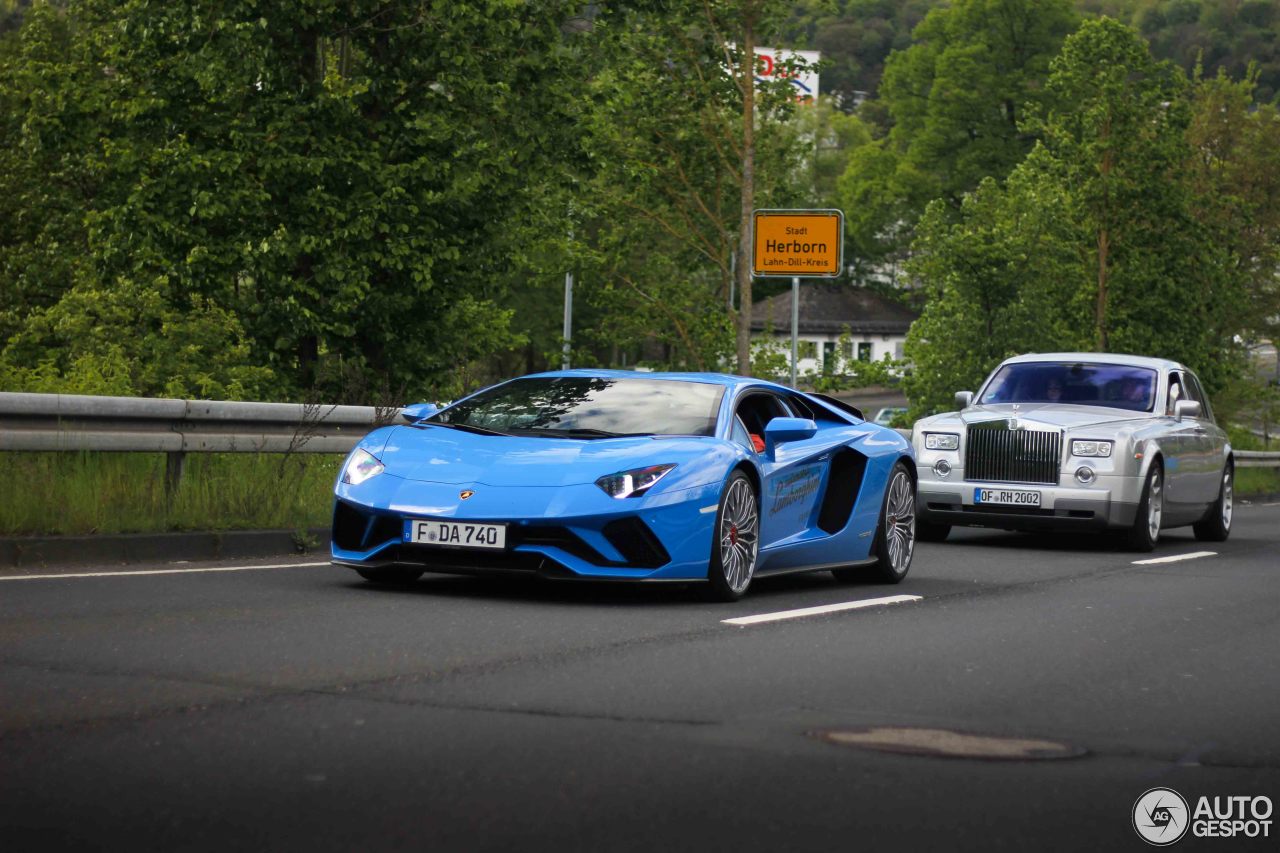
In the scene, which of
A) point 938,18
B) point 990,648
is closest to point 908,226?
point 938,18

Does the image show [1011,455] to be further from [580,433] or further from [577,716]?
[577,716]

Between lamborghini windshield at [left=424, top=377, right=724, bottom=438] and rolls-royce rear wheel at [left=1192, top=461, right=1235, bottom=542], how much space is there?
10.3 metres

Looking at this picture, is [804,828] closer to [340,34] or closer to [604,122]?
[340,34]

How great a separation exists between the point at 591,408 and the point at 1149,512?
8205 mm

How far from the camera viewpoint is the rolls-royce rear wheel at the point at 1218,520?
19.7 metres

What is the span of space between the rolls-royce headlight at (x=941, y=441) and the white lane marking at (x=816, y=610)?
21.0 feet

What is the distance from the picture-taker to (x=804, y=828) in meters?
4.68

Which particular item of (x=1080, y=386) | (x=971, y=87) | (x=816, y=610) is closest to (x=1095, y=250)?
(x=1080, y=386)

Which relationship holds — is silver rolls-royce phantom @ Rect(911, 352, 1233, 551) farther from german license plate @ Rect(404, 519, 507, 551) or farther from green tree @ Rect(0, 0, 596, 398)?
german license plate @ Rect(404, 519, 507, 551)

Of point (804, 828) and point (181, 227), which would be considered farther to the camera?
point (181, 227)

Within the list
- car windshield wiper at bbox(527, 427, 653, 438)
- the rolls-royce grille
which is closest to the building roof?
the rolls-royce grille

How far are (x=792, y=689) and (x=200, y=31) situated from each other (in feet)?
64.0

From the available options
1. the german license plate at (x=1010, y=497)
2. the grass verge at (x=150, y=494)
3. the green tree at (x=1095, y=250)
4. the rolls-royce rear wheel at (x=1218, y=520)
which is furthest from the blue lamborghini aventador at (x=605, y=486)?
the green tree at (x=1095, y=250)

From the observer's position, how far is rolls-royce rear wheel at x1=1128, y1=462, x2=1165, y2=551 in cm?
1716
